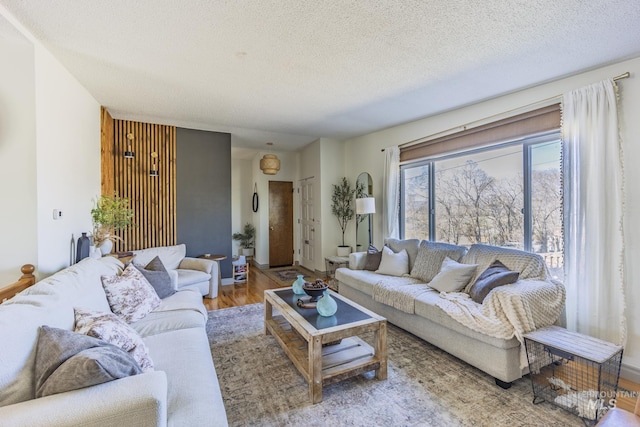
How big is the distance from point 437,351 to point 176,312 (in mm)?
2359

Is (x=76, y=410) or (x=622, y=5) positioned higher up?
(x=622, y=5)

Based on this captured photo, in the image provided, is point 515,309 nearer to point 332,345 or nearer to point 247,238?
point 332,345

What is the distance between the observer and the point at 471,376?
7.32ft

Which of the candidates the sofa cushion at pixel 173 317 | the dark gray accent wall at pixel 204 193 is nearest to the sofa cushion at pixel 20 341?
the sofa cushion at pixel 173 317

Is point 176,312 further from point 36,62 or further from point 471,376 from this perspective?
point 471,376

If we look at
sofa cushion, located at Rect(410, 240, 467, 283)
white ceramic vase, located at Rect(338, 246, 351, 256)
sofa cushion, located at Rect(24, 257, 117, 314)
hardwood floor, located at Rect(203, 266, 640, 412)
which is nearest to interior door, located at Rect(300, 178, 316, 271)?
white ceramic vase, located at Rect(338, 246, 351, 256)

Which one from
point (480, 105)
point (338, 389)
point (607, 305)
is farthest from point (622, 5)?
point (338, 389)

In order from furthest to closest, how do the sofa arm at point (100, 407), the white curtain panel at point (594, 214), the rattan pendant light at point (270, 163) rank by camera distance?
the rattan pendant light at point (270, 163), the white curtain panel at point (594, 214), the sofa arm at point (100, 407)

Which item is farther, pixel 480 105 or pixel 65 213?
pixel 480 105

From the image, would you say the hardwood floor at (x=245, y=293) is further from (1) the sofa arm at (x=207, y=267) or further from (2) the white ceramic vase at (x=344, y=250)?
(2) the white ceramic vase at (x=344, y=250)

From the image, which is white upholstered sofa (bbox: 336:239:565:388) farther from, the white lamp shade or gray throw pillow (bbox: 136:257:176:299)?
gray throw pillow (bbox: 136:257:176:299)

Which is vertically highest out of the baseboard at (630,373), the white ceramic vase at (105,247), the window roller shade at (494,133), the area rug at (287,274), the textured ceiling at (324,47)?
the textured ceiling at (324,47)

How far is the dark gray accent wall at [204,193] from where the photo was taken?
4699mm

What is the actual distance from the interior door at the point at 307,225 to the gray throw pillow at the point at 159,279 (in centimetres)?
333
